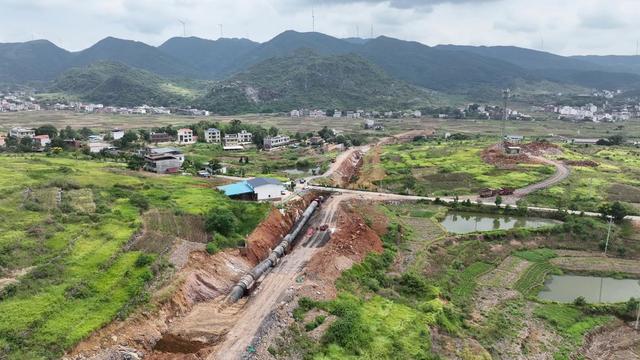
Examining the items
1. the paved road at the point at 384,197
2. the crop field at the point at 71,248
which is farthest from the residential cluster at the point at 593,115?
the crop field at the point at 71,248

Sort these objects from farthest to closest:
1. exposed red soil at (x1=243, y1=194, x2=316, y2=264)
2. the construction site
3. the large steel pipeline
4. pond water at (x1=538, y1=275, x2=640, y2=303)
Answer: exposed red soil at (x1=243, y1=194, x2=316, y2=264), pond water at (x1=538, y1=275, x2=640, y2=303), the large steel pipeline, the construction site

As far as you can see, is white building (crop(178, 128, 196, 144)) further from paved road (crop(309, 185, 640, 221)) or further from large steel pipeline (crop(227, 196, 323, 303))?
large steel pipeline (crop(227, 196, 323, 303))

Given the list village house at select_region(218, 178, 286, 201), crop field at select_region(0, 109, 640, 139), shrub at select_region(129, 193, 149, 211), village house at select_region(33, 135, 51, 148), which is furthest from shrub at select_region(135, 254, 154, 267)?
crop field at select_region(0, 109, 640, 139)

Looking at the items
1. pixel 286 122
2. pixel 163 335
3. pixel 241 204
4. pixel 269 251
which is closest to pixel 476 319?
pixel 269 251

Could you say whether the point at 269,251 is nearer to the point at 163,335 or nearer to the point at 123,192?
the point at 163,335

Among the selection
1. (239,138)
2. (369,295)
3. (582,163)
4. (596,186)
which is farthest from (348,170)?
(369,295)
